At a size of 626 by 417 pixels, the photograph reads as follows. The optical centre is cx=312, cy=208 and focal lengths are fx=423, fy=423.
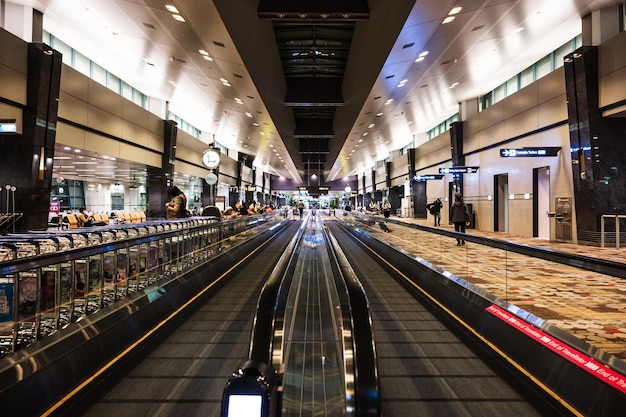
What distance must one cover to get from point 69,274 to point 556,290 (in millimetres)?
6759

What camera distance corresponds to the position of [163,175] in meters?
23.3

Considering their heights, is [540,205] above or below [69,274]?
above

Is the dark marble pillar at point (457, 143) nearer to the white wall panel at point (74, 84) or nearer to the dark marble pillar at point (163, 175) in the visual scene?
the dark marble pillar at point (163, 175)

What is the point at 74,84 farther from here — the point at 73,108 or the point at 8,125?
the point at 8,125

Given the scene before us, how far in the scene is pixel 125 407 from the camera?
3445 mm

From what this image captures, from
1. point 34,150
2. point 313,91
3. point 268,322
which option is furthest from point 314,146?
point 268,322

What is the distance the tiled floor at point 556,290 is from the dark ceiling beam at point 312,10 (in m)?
5.97

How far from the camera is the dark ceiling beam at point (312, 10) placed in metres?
10.1

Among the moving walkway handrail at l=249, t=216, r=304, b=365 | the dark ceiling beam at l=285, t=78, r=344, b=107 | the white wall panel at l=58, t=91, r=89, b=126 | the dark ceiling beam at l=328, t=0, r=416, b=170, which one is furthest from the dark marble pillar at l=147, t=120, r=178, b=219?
the moving walkway handrail at l=249, t=216, r=304, b=365

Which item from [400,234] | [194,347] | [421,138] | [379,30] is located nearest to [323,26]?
[379,30]

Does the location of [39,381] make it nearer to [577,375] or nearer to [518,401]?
[518,401]

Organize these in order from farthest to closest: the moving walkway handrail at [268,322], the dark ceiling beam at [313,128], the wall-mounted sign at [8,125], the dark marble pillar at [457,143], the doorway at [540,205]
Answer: the dark ceiling beam at [313,128], the dark marble pillar at [457,143], the doorway at [540,205], the wall-mounted sign at [8,125], the moving walkway handrail at [268,322]

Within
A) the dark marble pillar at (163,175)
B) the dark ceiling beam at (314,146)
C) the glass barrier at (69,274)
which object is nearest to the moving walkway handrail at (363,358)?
the glass barrier at (69,274)

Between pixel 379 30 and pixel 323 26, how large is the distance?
8.91ft
